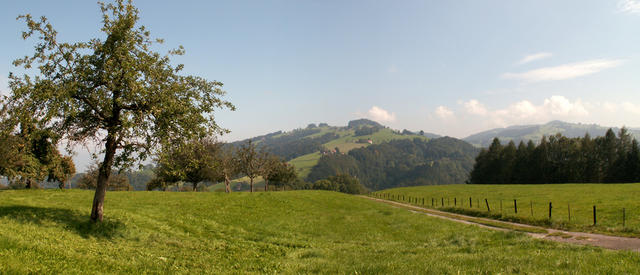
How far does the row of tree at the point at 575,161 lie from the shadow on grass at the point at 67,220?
417 feet

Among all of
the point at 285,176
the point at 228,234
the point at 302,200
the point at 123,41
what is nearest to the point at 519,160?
the point at 285,176

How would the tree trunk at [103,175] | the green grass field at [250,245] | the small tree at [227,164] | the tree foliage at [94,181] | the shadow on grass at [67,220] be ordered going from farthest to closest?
the tree foliage at [94,181], the small tree at [227,164], the tree trunk at [103,175], the shadow on grass at [67,220], the green grass field at [250,245]

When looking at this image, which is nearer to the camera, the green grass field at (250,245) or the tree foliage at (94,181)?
the green grass field at (250,245)

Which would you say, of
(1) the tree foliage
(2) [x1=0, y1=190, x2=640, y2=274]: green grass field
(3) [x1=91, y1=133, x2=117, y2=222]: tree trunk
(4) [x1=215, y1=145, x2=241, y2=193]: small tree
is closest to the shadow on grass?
(2) [x1=0, y1=190, x2=640, y2=274]: green grass field

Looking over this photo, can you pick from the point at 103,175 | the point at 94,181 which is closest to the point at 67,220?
the point at 103,175

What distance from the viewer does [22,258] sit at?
30.3 ft

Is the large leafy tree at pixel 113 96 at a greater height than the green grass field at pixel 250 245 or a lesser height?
greater

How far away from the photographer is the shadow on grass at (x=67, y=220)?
1697 cm

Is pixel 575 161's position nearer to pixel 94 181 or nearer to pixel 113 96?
pixel 113 96

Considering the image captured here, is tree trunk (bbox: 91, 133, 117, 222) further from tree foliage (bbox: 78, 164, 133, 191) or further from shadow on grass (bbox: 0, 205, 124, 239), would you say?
tree foliage (bbox: 78, 164, 133, 191)

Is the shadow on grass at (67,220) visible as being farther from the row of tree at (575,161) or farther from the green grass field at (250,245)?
the row of tree at (575,161)

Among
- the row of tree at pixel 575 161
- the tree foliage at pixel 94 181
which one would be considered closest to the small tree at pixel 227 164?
the tree foliage at pixel 94 181

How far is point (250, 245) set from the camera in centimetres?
1872

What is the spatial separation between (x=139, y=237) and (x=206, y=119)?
26.3ft
